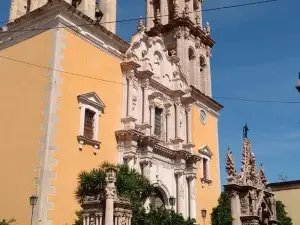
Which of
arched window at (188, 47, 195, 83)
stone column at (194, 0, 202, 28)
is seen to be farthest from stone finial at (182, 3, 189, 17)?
arched window at (188, 47, 195, 83)

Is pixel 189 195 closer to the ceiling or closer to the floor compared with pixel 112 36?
closer to the floor

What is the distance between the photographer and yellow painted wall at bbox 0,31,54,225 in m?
17.4

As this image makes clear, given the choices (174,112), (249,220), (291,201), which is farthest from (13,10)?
(291,201)

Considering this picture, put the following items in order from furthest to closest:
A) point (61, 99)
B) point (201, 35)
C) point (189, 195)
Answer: point (201, 35) < point (189, 195) < point (61, 99)

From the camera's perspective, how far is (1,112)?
1972 centimetres

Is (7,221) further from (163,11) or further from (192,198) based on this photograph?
(163,11)

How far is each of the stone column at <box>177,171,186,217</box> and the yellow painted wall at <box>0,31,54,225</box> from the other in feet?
31.0

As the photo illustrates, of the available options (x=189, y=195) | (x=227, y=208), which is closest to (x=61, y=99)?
(x=189, y=195)

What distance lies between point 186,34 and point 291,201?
1341 centimetres

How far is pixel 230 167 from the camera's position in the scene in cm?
1683

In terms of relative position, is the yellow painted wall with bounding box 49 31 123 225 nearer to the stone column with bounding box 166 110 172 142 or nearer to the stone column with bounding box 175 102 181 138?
the stone column with bounding box 166 110 172 142

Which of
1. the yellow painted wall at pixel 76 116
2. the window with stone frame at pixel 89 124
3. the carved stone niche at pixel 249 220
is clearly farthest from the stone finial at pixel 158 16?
the carved stone niche at pixel 249 220

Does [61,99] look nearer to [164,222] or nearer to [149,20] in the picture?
[164,222]

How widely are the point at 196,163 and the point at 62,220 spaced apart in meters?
11.3
